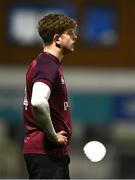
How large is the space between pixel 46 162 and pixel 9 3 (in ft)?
57.9

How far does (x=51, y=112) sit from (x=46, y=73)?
282 mm

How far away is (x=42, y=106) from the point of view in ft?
20.2

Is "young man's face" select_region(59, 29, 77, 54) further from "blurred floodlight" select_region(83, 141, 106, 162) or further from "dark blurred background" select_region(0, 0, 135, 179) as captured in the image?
"dark blurred background" select_region(0, 0, 135, 179)

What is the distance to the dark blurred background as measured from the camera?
75.2 ft

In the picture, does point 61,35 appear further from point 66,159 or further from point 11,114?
point 11,114

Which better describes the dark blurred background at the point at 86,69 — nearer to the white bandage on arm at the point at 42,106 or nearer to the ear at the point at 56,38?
the ear at the point at 56,38

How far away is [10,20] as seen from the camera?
2405cm

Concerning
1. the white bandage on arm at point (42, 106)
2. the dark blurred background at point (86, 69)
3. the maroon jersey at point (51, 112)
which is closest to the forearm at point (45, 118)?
the white bandage on arm at point (42, 106)

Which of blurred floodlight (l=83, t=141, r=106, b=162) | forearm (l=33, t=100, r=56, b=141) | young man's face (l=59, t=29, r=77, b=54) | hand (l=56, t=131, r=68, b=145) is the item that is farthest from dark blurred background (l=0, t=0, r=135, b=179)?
forearm (l=33, t=100, r=56, b=141)

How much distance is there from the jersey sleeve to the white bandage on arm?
0.14 feet

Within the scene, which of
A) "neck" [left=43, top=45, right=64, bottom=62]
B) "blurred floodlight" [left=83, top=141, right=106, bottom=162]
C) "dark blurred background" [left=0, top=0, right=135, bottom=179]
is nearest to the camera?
"neck" [left=43, top=45, right=64, bottom=62]

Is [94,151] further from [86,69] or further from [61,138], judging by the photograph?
[86,69]

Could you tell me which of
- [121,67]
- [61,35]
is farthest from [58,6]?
[61,35]

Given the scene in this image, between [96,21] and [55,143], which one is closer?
[55,143]
